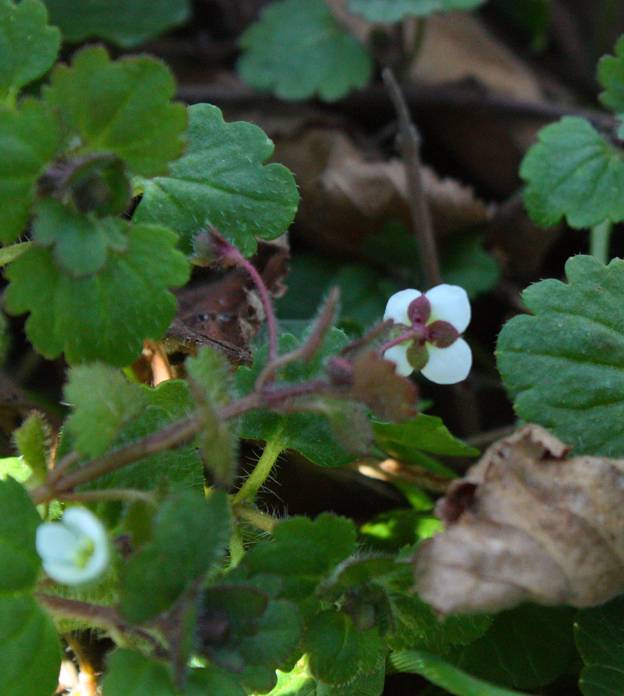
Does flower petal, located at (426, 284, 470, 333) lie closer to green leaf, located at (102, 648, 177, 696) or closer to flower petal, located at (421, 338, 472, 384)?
flower petal, located at (421, 338, 472, 384)

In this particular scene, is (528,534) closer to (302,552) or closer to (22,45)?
(302,552)

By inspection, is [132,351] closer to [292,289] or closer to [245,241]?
[245,241]

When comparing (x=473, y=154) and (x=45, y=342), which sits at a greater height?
(x=45, y=342)

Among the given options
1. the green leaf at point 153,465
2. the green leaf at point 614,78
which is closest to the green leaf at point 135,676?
the green leaf at point 153,465

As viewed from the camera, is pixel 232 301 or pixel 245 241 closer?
pixel 245 241

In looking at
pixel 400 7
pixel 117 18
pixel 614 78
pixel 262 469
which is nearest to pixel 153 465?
pixel 262 469

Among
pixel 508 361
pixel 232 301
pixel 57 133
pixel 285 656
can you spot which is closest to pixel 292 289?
pixel 232 301
